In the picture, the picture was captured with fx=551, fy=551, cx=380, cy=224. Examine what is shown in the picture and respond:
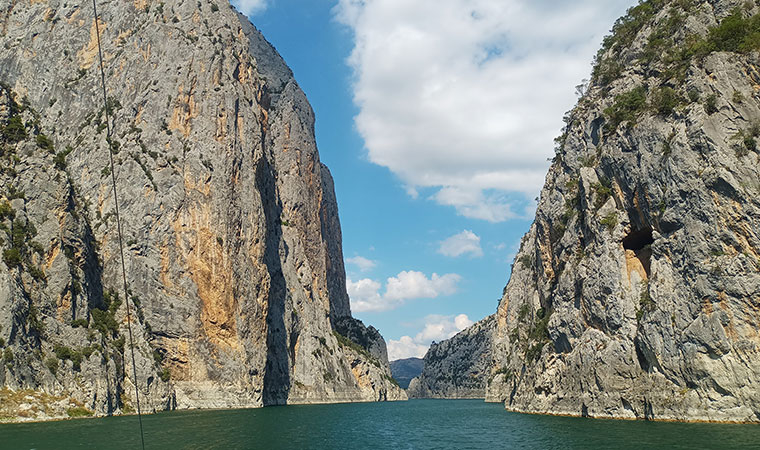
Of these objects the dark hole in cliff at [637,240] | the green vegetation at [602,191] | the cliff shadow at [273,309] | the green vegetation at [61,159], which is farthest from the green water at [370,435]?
the cliff shadow at [273,309]

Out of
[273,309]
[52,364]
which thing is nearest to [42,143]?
[52,364]

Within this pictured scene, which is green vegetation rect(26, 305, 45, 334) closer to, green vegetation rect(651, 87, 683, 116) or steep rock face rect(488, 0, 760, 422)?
steep rock face rect(488, 0, 760, 422)

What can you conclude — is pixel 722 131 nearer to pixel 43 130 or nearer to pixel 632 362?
pixel 632 362

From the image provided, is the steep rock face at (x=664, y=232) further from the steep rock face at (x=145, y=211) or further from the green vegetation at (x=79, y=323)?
the green vegetation at (x=79, y=323)

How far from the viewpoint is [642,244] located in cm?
5419

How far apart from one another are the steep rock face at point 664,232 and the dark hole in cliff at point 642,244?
11cm

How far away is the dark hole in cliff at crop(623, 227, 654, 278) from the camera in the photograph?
5212cm

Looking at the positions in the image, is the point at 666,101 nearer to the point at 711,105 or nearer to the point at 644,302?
the point at 711,105

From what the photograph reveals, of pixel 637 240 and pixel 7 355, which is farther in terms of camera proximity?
pixel 7 355

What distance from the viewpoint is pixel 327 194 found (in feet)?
652

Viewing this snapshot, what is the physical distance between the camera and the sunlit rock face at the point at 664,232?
138ft

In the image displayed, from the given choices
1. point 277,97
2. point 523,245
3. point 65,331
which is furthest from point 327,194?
point 65,331

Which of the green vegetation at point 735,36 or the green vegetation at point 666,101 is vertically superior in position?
the green vegetation at point 735,36

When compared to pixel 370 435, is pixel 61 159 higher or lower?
higher
